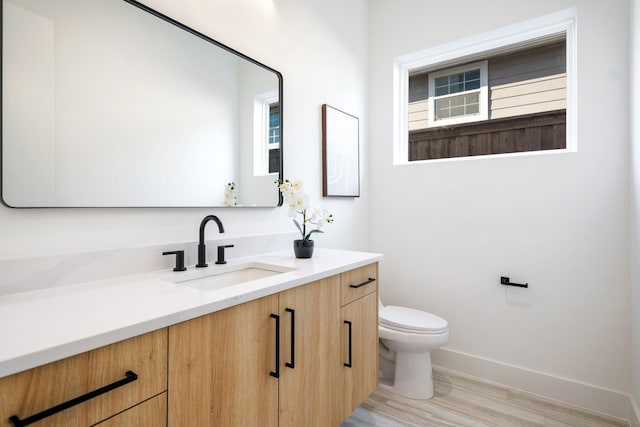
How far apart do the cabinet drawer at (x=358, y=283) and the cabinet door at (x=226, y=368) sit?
1.48 feet

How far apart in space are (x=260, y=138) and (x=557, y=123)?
73.9 inches

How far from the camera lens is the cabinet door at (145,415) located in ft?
2.31

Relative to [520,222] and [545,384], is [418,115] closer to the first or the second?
[520,222]

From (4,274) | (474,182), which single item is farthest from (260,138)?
(474,182)

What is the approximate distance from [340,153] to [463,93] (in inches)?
41.7

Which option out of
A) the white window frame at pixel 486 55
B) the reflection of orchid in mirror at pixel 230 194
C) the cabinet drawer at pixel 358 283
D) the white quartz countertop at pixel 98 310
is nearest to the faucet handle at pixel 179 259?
the white quartz countertop at pixel 98 310

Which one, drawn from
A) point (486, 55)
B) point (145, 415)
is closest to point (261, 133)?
point (145, 415)

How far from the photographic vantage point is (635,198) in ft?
5.57

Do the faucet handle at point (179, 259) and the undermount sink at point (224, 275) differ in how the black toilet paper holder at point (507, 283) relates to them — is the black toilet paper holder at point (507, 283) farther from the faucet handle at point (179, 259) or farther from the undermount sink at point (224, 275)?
the faucet handle at point (179, 259)

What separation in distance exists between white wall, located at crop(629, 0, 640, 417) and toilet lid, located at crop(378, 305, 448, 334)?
915 mm

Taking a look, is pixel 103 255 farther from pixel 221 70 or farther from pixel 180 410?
pixel 221 70

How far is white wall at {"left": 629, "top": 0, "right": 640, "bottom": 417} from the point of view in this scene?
1.63 meters

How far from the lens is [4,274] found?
3.07 ft

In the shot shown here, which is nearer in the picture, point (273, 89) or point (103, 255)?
point (103, 255)
